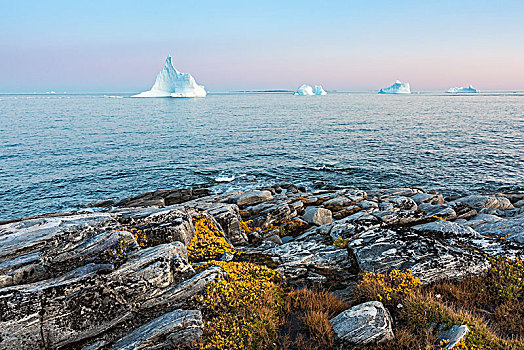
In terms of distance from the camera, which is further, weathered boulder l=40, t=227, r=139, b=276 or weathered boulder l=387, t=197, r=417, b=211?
weathered boulder l=387, t=197, r=417, b=211

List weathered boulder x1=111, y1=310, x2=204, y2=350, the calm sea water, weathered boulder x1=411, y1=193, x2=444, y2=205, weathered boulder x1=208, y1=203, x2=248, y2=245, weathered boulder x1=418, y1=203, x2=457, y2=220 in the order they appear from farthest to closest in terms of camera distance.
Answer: the calm sea water
weathered boulder x1=411, y1=193, x2=444, y2=205
weathered boulder x1=418, y1=203, x2=457, y2=220
weathered boulder x1=208, y1=203, x2=248, y2=245
weathered boulder x1=111, y1=310, x2=204, y2=350

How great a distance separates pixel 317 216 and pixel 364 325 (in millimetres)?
12258

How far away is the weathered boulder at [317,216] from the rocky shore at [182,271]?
14.6ft

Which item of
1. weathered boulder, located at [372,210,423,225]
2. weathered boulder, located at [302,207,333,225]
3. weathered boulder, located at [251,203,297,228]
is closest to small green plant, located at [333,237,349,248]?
weathered boulder, located at [372,210,423,225]

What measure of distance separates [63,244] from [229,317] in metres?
5.85

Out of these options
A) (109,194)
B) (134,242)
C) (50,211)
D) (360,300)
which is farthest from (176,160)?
(360,300)

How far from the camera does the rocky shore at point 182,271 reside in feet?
24.4

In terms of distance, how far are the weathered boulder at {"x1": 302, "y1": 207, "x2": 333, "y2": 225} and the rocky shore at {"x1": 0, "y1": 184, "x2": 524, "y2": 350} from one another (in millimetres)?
4454

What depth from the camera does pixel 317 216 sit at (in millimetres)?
19922

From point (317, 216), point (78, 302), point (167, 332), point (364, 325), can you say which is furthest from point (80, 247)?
point (317, 216)

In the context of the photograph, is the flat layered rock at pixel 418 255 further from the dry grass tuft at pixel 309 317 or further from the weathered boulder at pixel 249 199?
the weathered boulder at pixel 249 199

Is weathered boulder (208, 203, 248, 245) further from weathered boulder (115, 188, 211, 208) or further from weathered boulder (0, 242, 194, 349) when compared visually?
weathered boulder (115, 188, 211, 208)

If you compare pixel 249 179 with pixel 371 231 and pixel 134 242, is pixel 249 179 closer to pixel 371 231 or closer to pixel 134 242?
pixel 371 231

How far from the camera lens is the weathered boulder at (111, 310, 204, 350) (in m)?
7.37
